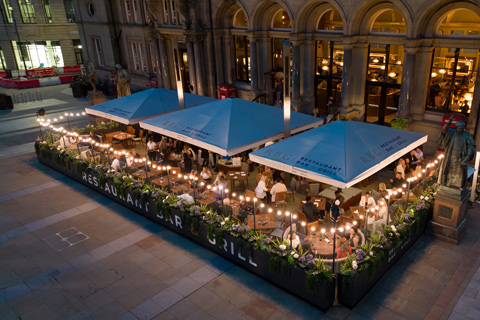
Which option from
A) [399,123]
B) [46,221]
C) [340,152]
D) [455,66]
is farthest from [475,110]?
[46,221]

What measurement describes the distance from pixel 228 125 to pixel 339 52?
28.4 feet

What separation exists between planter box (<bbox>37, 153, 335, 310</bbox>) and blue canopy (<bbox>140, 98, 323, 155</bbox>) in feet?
8.64

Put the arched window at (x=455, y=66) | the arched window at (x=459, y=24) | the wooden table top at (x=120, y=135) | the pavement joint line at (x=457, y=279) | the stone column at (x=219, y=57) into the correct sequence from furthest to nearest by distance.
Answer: the stone column at (x=219, y=57) < the wooden table top at (x=120, y=135) < the arched window at (x=455, y=66) < the arched window at (x=459, y=24) < the pavement joint line at (x=457, y=279)

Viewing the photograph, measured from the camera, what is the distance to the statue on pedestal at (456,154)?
10320 millimetres

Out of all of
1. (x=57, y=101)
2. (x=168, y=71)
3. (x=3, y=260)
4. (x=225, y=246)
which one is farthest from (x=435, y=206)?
(x=57, y=101)

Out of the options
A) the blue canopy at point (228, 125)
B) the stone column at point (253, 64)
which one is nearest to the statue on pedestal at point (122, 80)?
the stone column at point (253, 64)

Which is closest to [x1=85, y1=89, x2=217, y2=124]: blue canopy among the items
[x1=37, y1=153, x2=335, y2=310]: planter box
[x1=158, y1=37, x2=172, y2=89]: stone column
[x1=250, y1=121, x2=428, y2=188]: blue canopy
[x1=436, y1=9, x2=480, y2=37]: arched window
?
[x1=37, y1=153, x2=335, y2=310]: planter box

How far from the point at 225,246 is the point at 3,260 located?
6.80m

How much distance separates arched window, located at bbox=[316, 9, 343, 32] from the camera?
59.3ft

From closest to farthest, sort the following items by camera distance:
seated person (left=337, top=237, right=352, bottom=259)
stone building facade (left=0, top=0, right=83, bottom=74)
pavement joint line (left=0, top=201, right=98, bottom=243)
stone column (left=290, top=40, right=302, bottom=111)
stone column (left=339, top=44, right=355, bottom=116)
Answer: seated person (left=337, top=237, right=352, bottom=259), pavement joint line (left=0, top=201, right=98, bottom=243), stone column (left=339, top=44, right=355, bottom=116), stone column (left=290, top=40, right=302, bottom=111), stone building facade (left=0, top=0, right=83, bottom=74)

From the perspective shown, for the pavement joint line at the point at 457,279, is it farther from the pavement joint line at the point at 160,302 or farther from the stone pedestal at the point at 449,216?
the pavement joint line at the point at 160,302

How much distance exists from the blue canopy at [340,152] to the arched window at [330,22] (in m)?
7.81

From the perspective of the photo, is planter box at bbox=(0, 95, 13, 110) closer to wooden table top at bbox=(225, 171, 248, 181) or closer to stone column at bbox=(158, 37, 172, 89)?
stone column at bbox=(158, 37, 172, 89)

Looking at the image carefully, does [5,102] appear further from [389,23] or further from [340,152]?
[340,152]
